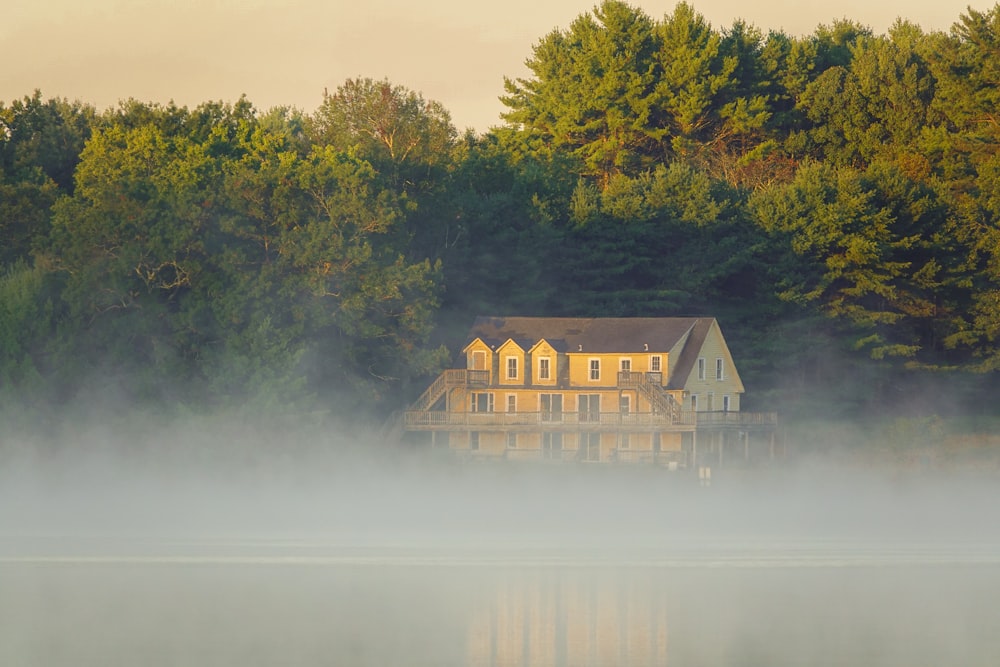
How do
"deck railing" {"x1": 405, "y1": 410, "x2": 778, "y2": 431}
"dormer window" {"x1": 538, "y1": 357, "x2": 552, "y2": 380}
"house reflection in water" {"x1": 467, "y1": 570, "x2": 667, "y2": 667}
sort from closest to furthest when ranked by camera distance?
"house reflection in water" {"x1": 467, "y1": 570, "x2": 667, "y2": 667} → "deck railing" {"x1": 405, "y1": 410, "x2": 778, "y2": 431} → "dormer window" {"x1": 538, "y1": 357, "x2": 552, "y2": 380}

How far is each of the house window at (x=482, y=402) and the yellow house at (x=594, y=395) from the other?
38 mm

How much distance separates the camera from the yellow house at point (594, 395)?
2667 inches

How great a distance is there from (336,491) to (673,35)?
4482 cm

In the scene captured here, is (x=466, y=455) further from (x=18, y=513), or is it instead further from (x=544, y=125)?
(x=544, y=125)

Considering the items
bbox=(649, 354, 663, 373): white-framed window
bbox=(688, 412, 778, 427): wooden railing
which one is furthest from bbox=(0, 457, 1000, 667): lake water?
bbox=(649, 354, 663, 373): white-framed window

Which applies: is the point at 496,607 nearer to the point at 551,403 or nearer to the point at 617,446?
the point at 617,446

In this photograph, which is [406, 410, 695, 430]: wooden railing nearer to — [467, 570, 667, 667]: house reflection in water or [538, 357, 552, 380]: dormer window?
[538, 357, 552, 380]: dormer window

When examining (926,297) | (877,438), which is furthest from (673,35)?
(877,438)

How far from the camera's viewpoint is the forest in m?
66.6

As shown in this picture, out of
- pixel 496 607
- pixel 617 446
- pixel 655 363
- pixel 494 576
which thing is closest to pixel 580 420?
pixel 617 446

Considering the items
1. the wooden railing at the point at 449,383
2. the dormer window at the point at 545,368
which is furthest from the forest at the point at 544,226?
the dormer window at the point at 545,368

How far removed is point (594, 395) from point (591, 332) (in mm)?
2617

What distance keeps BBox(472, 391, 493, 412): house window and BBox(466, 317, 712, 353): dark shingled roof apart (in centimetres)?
200

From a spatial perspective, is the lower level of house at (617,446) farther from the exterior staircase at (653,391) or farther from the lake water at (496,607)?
the lake water at (496,607)
